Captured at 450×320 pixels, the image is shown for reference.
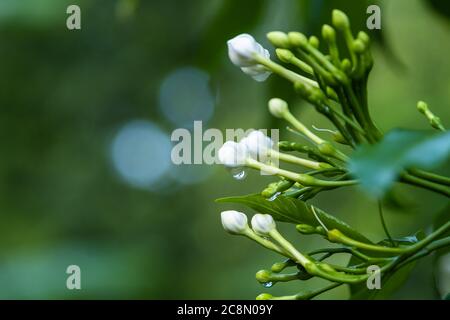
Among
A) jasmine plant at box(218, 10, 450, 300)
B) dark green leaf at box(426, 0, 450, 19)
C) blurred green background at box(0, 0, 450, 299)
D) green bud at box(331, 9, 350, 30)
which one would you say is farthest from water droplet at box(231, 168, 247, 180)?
blurred green background at box(0, 0, 450, 299)

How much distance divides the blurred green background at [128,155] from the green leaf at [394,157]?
5.80 feet

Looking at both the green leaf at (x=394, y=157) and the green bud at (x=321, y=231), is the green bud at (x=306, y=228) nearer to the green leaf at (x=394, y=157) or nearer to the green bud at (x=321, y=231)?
the green bud at (x=321, y=231)

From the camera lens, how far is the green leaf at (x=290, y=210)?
60cm

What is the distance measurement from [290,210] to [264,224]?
0.09 ft

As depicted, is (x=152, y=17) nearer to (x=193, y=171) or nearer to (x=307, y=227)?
(x=193, y=171)

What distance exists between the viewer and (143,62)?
2.84 metres

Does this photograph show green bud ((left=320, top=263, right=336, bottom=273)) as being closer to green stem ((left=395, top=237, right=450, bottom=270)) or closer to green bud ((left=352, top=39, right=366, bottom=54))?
green stem ((left=395, top=237, right=450, bottom=270))

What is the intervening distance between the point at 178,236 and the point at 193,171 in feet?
0.88

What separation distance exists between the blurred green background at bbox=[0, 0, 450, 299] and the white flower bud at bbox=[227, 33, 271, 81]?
1599 millimetres

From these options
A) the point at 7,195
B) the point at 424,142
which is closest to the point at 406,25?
the point at 7,195

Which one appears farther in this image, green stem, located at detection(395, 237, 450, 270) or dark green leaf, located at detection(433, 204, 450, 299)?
dark green leaf, located at detection(433, 204, 450, 299)

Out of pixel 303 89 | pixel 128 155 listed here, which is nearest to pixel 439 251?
pixel 303 89

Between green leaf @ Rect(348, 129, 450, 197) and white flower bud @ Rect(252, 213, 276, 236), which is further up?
white flower bud @ Rect(252, 213, 276, 236)

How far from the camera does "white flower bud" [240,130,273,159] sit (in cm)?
57
